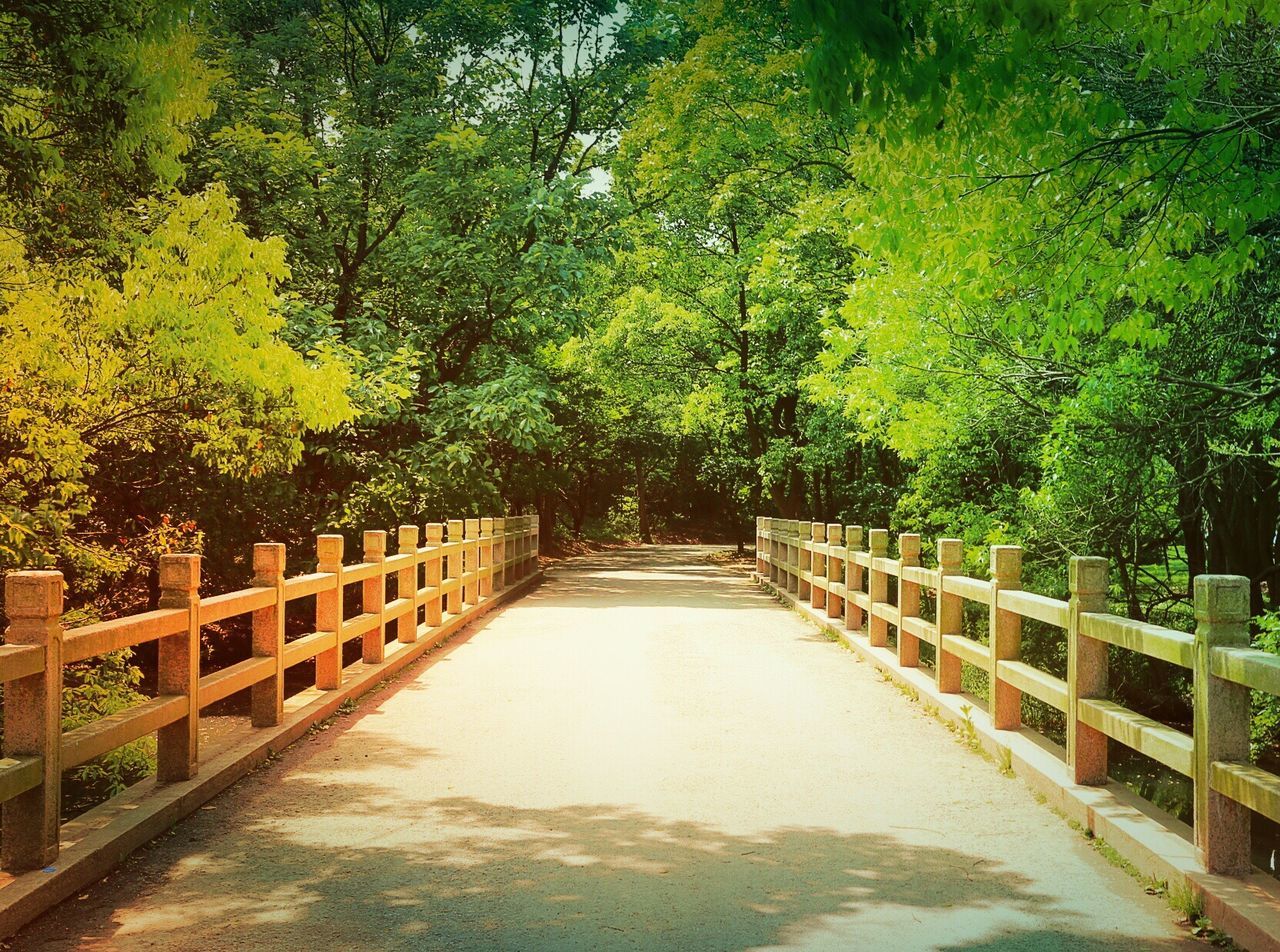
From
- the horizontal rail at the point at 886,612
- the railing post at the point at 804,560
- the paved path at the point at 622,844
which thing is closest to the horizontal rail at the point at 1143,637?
the paved path at the point at 622,844

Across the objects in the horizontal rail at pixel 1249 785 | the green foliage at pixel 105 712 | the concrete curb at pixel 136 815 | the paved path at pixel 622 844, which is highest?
the horizontal rail at pixel 1249 785

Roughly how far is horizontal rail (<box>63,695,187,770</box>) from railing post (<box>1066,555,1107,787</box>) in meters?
4.60

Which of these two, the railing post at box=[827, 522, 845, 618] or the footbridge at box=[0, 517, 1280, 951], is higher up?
the railing post at box=[827, 522, 845, 618]

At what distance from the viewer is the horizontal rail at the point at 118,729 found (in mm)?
5215

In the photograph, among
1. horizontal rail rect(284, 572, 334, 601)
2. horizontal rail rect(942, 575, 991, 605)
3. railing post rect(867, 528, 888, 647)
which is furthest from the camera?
railing post rect(867, 528, 888, 647)

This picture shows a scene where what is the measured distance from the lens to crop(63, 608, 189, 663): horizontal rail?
206 inches

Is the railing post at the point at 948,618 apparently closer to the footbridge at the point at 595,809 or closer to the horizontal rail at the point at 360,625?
the footbridge at the point at 595,809

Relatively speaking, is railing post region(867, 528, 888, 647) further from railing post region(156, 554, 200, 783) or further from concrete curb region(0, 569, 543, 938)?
railing post region(156, 554, 200, 783)

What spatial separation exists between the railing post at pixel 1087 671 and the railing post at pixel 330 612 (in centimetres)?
544

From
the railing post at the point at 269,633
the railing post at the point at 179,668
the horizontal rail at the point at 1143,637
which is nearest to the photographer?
the horizontal rail at the point at 1143,637

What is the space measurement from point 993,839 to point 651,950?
229 centimetres

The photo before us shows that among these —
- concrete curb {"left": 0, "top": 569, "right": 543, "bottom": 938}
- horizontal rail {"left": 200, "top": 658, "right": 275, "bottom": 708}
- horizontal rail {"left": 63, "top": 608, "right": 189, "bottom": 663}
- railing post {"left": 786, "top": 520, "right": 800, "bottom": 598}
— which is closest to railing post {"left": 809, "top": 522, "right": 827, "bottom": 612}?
railing post {"left": 786, "top": 520, "right": 800, "bottom": 598}

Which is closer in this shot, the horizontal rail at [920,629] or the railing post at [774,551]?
the horizontal rail at [920,629]

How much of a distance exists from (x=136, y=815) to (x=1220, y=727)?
473 centimetres
